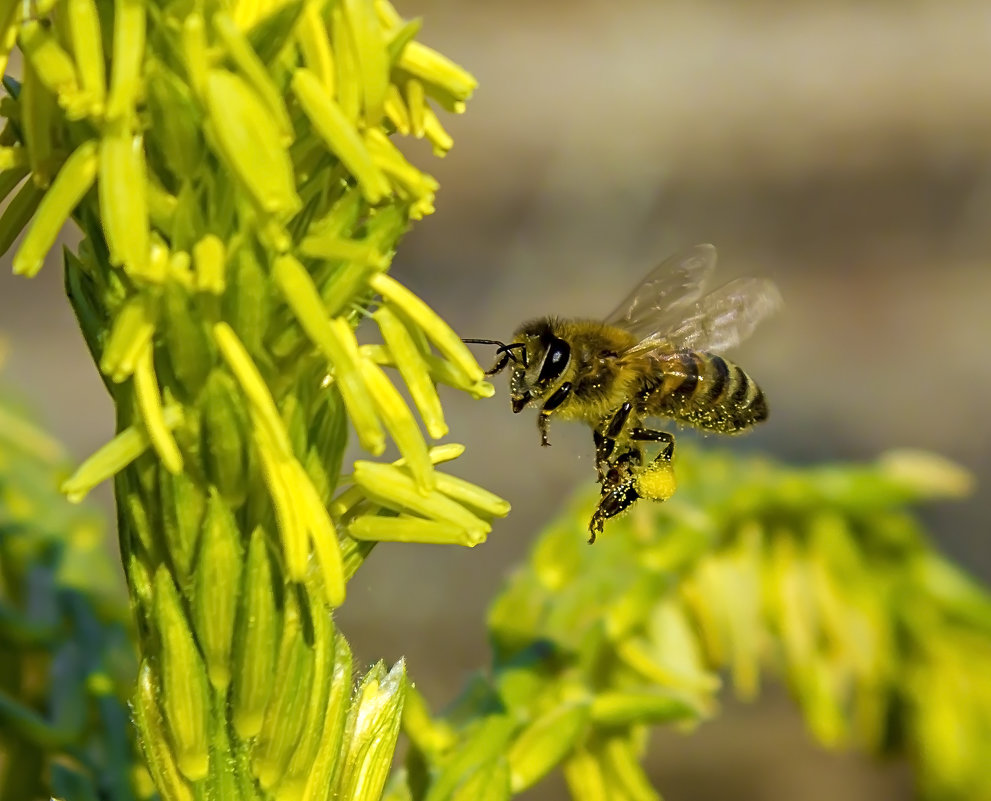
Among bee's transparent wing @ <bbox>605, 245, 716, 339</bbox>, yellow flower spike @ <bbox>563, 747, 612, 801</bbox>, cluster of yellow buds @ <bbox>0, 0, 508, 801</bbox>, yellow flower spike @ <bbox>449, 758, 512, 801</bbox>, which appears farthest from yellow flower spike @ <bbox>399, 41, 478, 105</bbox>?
bee's transparent wing @ <bbox>605, 245, 716, 339</bbox>

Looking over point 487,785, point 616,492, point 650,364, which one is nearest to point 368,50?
point 487,785

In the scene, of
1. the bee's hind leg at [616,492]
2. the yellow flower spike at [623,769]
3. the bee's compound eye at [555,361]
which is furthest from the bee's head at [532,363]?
the yellow flower spike at [623,769]

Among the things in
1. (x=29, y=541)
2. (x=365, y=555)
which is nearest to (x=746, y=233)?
(x=29, y=541)

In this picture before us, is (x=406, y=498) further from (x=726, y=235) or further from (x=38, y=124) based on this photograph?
(x=726, y=235)

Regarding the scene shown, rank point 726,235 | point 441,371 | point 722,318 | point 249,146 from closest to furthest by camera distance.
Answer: point 249,146, point 441,371, point 722,318, point 726,235

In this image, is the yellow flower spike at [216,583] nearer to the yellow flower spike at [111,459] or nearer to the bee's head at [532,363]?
the yellow flower spike at [111,459]

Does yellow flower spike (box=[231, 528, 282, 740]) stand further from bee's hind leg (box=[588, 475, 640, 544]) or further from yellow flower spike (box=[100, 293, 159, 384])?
bee's hind leg (box=[588, 475, 640, 544])
